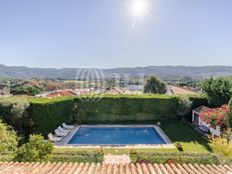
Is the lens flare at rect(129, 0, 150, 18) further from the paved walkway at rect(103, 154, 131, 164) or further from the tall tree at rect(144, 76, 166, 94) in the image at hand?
the tall tree at rect(144, 76, 166, 94)

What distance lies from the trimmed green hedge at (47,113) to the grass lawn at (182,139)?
→ 4.81m

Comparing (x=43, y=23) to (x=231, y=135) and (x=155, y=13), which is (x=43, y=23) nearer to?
(x=155, y=13)

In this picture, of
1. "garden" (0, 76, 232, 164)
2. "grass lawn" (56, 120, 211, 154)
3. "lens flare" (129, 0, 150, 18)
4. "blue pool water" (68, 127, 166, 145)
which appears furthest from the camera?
"blue pool water" (68, 127, 166, 145)

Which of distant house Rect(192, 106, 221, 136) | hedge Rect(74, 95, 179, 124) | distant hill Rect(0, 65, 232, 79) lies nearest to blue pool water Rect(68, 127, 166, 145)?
hedge Rect(74, 95, 179, 124)

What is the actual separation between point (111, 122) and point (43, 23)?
1202 cm

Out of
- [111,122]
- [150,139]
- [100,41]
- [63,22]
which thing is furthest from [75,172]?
[100,41]

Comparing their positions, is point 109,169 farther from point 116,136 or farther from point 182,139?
point 116,136

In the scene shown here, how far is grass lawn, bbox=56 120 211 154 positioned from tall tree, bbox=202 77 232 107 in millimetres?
3717

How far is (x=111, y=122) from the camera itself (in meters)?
30.6

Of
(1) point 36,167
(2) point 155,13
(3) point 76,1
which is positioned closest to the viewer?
(1) point 36,167

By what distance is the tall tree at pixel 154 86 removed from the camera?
63.1 meters

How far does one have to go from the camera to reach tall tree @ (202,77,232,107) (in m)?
28.0

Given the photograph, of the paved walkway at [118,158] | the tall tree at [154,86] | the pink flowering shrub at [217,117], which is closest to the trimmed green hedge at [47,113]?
the paved walkway at [118,158]

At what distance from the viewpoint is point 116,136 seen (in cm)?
2581
